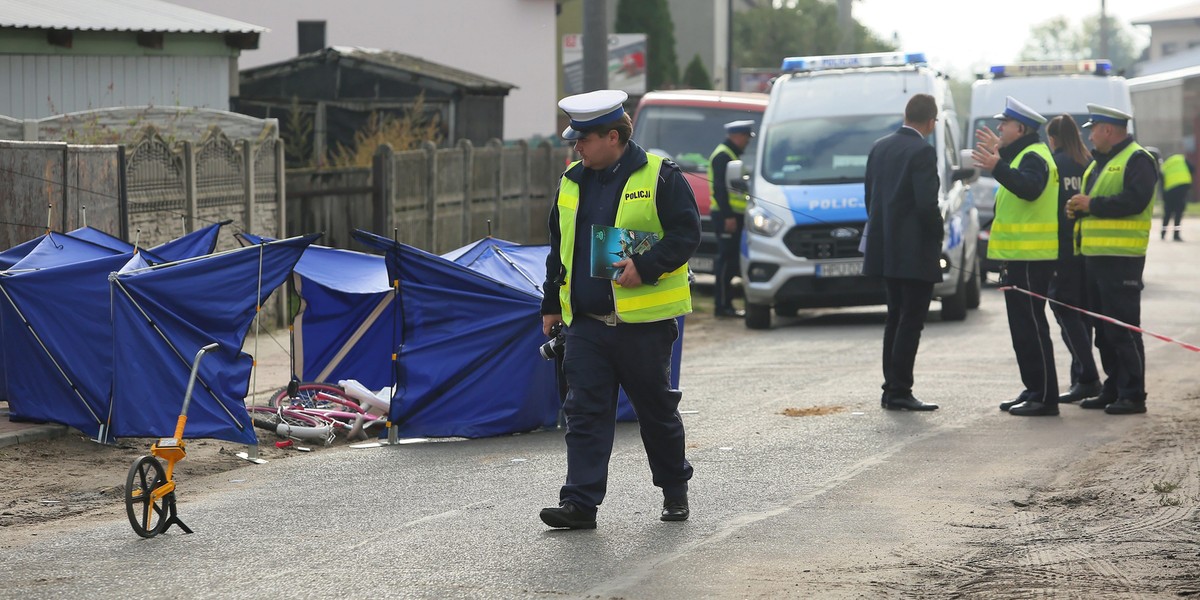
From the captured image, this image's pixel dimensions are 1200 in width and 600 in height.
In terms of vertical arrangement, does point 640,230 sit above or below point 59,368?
above

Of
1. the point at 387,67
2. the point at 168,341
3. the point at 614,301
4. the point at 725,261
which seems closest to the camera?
the point at 614,301

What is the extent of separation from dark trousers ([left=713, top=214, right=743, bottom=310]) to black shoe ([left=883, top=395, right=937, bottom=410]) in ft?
20.7

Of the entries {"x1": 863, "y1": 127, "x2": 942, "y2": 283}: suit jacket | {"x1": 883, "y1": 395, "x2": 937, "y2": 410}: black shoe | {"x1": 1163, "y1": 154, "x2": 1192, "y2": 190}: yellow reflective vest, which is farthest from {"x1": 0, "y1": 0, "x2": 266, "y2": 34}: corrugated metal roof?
{"x1": 1163, "y1": 154, "x2": 1192, "y2": 190}: yellow reflective vest

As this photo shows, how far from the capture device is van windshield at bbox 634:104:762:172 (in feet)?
65.9

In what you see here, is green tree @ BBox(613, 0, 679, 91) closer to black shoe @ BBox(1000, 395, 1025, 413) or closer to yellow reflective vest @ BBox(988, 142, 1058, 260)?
yellow reflective vest @ BBox(988, 142, 1058, 260)

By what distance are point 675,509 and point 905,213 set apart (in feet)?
13.9

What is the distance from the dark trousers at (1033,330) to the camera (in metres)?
10.4

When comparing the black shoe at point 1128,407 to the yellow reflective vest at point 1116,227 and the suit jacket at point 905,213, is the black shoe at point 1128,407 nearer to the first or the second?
the yellow reflective vest at point 1116,227

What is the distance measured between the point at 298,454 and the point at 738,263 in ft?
27.5

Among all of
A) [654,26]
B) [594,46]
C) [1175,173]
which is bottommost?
[1175,173]

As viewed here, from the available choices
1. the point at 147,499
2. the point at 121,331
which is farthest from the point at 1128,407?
the point at 147,499

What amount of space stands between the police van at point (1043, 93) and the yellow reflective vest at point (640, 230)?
1382cm

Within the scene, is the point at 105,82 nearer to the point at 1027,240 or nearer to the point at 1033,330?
the point at 1027,240

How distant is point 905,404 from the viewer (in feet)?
34.7
